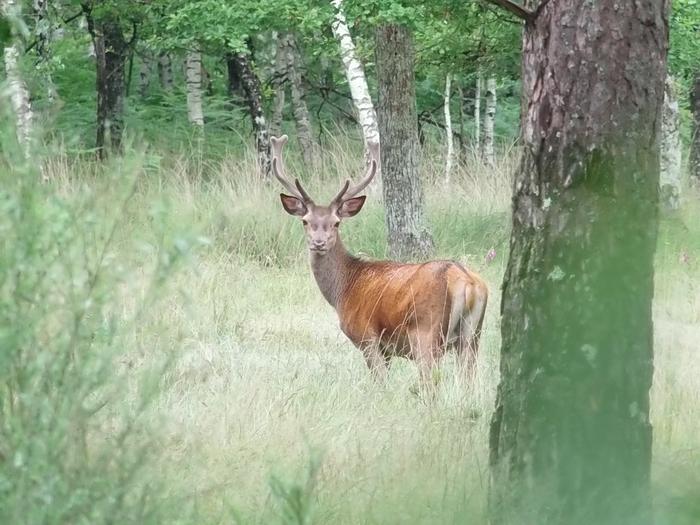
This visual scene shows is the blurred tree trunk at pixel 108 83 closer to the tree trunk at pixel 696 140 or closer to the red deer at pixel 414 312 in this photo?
the tree trunk at pixel 696 140

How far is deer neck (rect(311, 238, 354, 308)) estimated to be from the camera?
884cm

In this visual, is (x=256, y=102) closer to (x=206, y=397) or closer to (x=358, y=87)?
(x=358, y=87)

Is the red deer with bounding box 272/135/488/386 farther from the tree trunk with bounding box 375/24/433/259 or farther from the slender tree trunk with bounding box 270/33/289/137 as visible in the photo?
the slender tree trunk with bounding box 270/33/289/137

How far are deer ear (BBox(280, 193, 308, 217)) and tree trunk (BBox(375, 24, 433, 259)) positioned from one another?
11.0ft

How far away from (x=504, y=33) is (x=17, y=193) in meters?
9.55

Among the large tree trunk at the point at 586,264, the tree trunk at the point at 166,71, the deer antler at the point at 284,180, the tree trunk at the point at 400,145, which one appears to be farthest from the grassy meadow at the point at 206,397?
the tree trunk at the point at 166,71

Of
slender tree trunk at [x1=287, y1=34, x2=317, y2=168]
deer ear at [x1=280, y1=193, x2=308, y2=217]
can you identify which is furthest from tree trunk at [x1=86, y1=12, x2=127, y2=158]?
A: deer ear at [x1=280, y1=193, x2=308, y2=217]

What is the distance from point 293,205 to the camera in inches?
349

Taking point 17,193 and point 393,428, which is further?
point 393,428

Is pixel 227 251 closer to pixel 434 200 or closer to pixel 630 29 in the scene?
pixel 434 200

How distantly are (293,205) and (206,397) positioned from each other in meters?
2.56

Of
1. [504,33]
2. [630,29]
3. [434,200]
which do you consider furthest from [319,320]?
[630,29]

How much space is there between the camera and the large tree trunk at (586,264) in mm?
4238

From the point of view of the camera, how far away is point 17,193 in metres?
3.44
